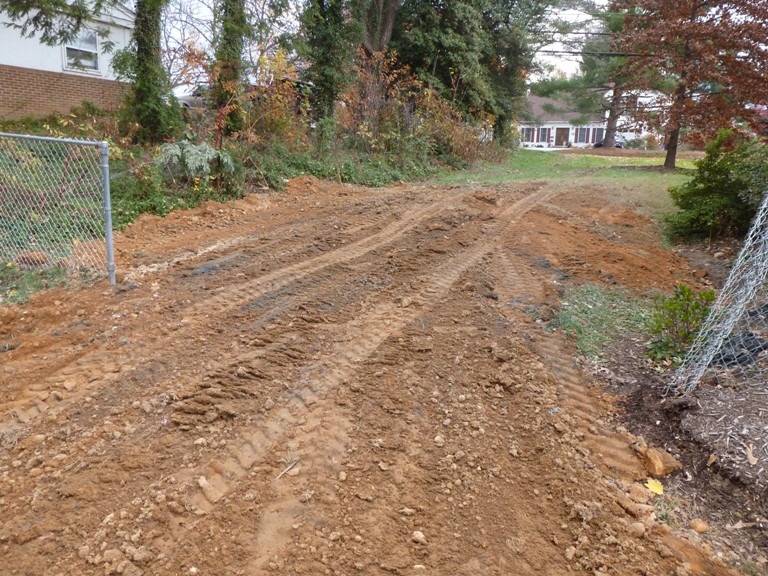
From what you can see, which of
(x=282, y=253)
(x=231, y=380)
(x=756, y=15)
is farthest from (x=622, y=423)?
(x=756, y=15)

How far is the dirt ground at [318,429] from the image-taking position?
2.30 meters

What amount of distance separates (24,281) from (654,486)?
5.50 meters

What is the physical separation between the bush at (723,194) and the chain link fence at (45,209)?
7.20 metres

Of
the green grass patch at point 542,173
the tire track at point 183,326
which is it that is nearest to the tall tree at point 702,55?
the green grass patch at point 542,173

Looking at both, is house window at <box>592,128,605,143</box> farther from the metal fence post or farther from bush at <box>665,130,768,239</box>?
the metal fence post

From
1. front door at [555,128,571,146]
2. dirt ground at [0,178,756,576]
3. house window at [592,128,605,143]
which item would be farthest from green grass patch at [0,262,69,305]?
house window at [592,128,605,143]

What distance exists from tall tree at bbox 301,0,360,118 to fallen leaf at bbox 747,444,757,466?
1181cm

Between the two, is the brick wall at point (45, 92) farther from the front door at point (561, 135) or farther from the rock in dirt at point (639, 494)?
the front door at point (561, 135)

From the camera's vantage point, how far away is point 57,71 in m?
14.9

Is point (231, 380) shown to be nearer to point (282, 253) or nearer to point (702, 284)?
point (282, 253)

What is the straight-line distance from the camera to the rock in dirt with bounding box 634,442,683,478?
2.83 metres

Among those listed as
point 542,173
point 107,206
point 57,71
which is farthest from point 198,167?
point 57,71

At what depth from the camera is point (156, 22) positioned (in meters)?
9.29

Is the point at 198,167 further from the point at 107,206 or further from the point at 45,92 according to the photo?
the point at 45,92
